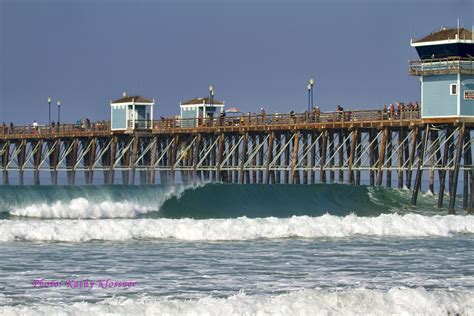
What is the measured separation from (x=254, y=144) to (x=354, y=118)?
12273 mm

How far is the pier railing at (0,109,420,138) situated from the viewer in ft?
173

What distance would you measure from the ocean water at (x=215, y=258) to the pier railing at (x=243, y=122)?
5.41 m

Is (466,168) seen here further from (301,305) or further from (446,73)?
(301,305)

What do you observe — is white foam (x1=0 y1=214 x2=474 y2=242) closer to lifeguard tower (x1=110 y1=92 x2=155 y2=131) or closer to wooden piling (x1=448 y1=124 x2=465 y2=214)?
wooden piling (x1=448 y1=124 x2=465 y2=214)

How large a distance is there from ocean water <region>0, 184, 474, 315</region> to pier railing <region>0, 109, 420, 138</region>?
17.7 feet

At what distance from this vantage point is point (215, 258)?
95.6ft

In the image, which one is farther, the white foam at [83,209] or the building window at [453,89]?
the building window at [453,89]

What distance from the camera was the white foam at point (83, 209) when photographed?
41375 mm

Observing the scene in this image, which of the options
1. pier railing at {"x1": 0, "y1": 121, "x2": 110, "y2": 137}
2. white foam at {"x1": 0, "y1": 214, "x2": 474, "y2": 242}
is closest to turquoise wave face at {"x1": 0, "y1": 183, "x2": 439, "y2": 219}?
white foam at {"x1": 0, "y1": 214, "x2": 474, "y2": 242}

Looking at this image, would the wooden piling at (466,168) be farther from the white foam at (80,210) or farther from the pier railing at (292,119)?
the white foam at (80,210)

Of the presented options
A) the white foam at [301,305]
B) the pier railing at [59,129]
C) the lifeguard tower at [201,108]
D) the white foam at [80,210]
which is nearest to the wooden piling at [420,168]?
the white foam at [80,210]

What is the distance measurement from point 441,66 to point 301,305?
29.8 m

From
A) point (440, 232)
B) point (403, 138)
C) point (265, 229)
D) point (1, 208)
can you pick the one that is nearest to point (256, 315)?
point (265, 229)

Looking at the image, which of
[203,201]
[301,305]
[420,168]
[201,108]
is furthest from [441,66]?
[301,305]
